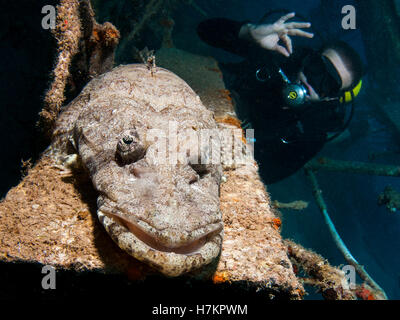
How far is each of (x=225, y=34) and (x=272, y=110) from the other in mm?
2374

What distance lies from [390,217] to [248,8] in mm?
25322

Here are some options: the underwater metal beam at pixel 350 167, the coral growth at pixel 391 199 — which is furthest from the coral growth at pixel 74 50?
the coral growth at pixel 391 199

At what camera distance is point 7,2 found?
3689mm

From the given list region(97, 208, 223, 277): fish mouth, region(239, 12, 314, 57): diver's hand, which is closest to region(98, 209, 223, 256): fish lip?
region(97, 208, 223, 277): fish mouth

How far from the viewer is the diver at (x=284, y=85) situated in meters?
5.32

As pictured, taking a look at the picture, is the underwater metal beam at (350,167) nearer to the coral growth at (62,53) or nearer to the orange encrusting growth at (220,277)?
the orange encrusting growth at (220,277)

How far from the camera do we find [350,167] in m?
7.70

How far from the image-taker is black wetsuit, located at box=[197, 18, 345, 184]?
18.6 ft

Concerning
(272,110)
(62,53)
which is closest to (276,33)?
(272,110)

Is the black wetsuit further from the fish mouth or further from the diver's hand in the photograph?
the fish mouth

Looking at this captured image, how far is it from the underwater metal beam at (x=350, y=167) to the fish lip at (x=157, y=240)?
21.6 ft

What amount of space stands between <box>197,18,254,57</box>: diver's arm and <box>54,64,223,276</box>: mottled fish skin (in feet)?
12.5

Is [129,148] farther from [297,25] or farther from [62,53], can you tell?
[297,25]

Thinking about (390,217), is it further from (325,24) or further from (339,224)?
(325,24)
